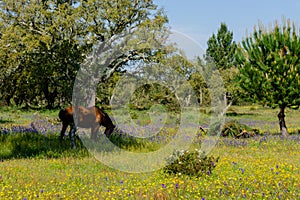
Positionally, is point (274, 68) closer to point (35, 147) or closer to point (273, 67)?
point (273, 67)

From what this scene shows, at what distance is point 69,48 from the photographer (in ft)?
111

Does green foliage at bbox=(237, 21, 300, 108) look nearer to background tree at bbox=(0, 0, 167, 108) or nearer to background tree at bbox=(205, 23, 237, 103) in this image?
background tree at bbox=(0, 0, 167, 108)

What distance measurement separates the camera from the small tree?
19.9 m

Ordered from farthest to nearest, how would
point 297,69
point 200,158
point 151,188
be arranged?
1. point 297,69
2. point 200,158
3. point 151,188

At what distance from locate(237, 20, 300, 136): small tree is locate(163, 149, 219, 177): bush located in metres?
11.3

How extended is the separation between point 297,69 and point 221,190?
1377 centimetres

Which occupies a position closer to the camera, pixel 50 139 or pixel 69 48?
pixel 50 139

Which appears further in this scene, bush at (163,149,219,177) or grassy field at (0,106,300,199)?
bush at (163,149,219,177)

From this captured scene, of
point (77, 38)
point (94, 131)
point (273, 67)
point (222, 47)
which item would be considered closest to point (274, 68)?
point (273, 67)

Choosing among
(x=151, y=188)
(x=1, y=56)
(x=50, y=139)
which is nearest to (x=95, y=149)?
(x=50, y=139)

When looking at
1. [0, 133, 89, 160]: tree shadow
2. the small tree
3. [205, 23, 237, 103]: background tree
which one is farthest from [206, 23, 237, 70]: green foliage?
[0, 133, 89, 160]: tree shadow

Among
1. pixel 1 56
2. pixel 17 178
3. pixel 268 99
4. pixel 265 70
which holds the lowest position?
pixel 17 178

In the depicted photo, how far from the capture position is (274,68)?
20078mm

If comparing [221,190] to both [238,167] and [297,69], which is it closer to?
[238,167]
